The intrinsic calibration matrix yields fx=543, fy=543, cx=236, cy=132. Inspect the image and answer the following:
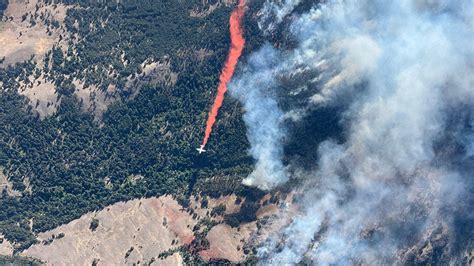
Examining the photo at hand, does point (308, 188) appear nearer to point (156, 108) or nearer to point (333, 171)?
point (333, 171)

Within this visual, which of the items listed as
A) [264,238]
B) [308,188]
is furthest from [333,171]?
[264,238]

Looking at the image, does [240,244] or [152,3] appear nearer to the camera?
[240,244]

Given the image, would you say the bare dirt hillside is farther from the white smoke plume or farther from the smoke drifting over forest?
the white smoke plume

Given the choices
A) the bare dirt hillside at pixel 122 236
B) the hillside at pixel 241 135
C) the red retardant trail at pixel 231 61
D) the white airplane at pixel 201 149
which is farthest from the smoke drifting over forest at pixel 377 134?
the bare dirt hillside at pixel 122 236

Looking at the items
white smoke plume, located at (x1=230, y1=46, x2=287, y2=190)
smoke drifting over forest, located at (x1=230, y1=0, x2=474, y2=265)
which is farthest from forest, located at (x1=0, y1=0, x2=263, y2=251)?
smoke drifting over forest, located at (x1=230, y1=0, x2=474, y2=265)

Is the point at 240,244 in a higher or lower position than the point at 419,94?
lower

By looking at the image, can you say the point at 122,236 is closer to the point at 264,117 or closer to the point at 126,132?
the point at 126,132

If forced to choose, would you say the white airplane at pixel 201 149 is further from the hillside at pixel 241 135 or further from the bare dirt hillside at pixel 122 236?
the bare dirt hillside at pixel 122 236
